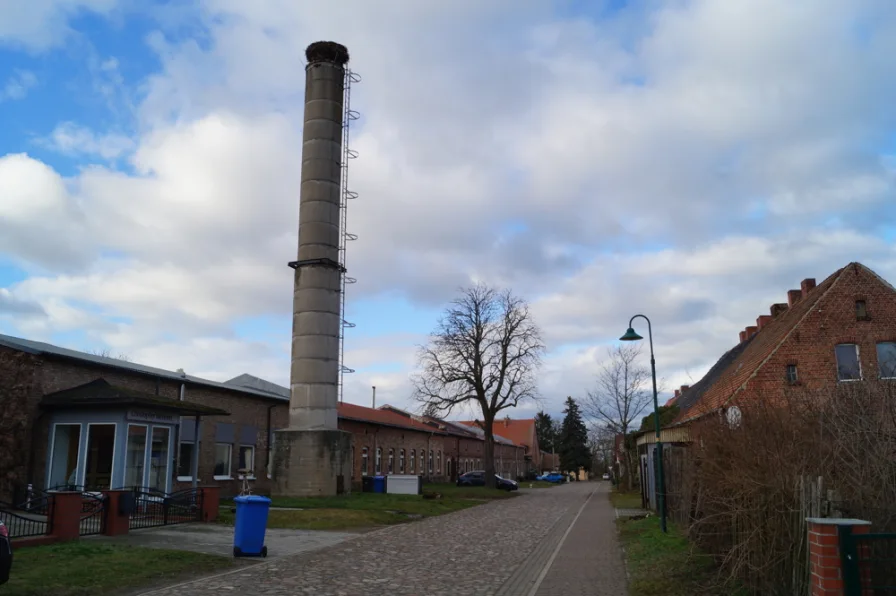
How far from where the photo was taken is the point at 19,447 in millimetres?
19641

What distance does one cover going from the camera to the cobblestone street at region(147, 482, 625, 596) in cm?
1084

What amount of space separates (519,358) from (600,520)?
2165 cm

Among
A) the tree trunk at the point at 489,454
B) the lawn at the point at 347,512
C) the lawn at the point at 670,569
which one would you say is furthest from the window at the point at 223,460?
the tree trunk at the point at 489,454

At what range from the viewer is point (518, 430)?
11562cm

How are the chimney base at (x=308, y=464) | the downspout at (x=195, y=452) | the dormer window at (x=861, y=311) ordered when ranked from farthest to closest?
the chimney base at (x=308, y=464) < the dormer window at (x=861, y=311) < the downspout at (x=195, y=452)

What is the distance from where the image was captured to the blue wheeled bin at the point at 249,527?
13.7 meters

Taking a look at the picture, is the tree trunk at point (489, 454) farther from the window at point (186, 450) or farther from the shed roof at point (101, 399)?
the shed roof at point (101, 399)

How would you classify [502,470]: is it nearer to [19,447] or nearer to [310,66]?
[310,66]

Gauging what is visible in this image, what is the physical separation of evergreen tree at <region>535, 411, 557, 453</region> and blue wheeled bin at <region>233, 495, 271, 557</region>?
390 ft

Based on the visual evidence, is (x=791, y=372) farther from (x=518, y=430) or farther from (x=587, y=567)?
(x=518, y=430)

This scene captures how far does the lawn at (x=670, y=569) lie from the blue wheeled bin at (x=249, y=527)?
22.8 feet

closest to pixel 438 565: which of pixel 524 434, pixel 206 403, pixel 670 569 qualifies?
pixel 670 569

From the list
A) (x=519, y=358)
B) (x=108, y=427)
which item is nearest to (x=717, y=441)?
(x=108, y=427)

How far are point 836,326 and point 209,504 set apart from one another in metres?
20.4
